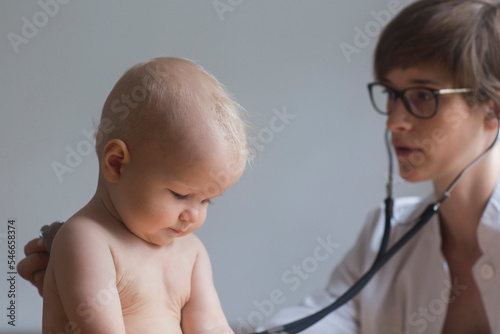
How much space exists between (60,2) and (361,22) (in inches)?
41.7

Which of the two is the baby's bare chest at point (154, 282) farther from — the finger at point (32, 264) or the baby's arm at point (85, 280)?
the finger at point (32, 264)

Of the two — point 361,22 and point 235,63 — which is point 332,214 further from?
point 235,63

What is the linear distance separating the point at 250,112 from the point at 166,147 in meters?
0.26

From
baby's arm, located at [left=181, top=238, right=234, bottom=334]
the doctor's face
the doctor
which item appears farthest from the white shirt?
baby's arm, located at [left=181, top=238, right=234, bottom=334]

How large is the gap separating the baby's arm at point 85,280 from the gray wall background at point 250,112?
0.15m

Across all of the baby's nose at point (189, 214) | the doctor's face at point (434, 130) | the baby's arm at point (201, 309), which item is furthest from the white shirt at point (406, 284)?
the baby's nose at point (189, 214)

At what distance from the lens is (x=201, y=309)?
0.59 meters

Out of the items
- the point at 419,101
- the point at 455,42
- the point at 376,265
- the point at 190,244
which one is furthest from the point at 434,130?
the point at 190,244

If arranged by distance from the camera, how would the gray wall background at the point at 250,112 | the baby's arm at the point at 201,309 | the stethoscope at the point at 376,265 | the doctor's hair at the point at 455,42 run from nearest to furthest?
the baby's arm at the point at 201,309, the gray wall background at the point at 250,112, the stethoscope at the point at 376,265, the doctor's hair at the point at 455,42

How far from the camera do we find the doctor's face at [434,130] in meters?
1.15

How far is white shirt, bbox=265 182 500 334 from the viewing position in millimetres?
1221

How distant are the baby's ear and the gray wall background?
0.11 meters

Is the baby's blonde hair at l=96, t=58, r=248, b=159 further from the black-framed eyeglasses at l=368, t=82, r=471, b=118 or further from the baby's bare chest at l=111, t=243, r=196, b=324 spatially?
the black-framed eyeglasses at l=368, t=82, r=471, b=118

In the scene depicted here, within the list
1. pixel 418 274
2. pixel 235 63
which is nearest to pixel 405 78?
pixel 235 63
